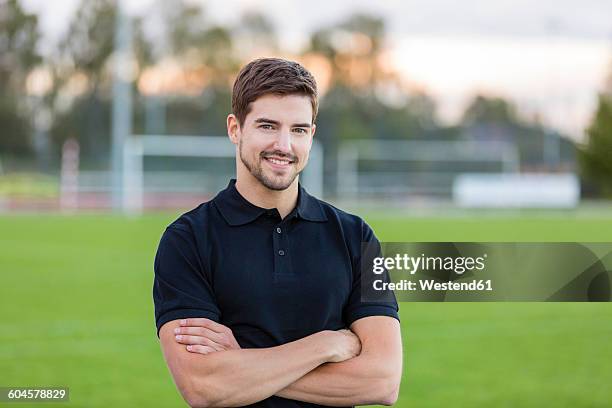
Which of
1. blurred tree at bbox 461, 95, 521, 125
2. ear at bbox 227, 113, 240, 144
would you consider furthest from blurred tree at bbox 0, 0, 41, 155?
ear at bbox 227, 113, 240, 144

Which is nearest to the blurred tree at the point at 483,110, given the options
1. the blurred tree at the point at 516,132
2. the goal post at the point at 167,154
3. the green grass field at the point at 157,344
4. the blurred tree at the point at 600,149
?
the blurred tree at the point at 516,132

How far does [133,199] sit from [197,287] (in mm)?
22217

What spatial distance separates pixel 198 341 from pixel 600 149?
2934 cm

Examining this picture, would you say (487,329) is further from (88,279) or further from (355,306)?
(355,306)

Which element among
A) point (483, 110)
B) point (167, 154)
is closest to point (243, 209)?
point (167, 154)

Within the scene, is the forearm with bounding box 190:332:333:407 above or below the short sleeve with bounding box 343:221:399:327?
below

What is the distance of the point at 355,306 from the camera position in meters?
2.09

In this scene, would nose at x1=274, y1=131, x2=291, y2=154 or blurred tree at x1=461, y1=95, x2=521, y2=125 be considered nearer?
nose at x1=274, y1=131, x2=291, y2=154

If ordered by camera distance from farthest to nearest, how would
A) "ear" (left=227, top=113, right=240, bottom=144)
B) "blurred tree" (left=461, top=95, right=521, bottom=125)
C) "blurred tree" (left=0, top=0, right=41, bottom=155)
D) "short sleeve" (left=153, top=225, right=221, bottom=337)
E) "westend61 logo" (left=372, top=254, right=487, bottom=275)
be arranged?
1. "blurred tree" (left=461, top=95, right=521, bottom=125)
2. "blurred tree" (left=0, top=0, right=41, bottom=155)
3. "westend61 logo" (left=372, top=254, right=487, bottom=275)
4. "ear" (left=227, top=113, right=240, bottom=144)
5. "short sleeve" (left=153, top=225, right=221, bottom=337)

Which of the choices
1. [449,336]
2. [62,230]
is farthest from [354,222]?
[62,230]

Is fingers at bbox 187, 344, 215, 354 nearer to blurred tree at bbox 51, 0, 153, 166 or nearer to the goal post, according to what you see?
the goal post

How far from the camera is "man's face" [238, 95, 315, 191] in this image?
2.01 metres

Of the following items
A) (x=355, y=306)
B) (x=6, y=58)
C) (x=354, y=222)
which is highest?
(x=6, y=58)

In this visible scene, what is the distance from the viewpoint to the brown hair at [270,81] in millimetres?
1995
